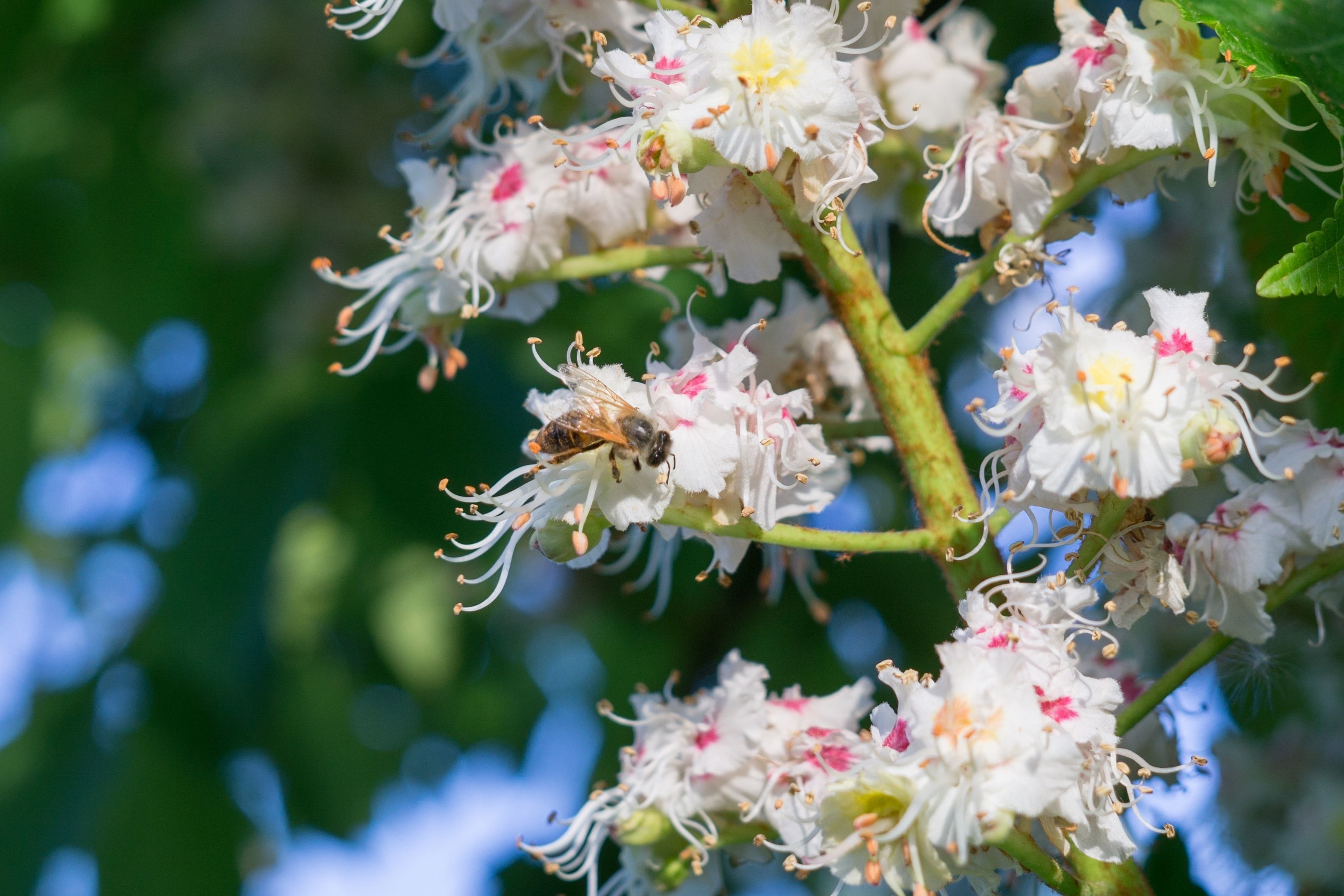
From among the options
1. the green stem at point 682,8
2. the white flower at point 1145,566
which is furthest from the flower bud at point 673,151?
the white flower at point 1145,566

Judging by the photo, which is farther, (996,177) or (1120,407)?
(996,177)

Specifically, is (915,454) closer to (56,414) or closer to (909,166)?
(909,166)

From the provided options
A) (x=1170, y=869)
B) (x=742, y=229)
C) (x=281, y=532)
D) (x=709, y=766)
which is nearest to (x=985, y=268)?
Result: (x=742, y=229)

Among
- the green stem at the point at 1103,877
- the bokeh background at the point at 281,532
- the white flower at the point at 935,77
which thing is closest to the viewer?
the green stem at the point at 1103,877

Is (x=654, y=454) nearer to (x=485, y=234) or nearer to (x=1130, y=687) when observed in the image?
(x=485, y=234)

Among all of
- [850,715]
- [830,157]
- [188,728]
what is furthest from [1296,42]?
[188,728]

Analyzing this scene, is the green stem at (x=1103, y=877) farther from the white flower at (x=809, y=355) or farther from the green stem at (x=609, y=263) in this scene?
the green stem at (x=609, y=263)
